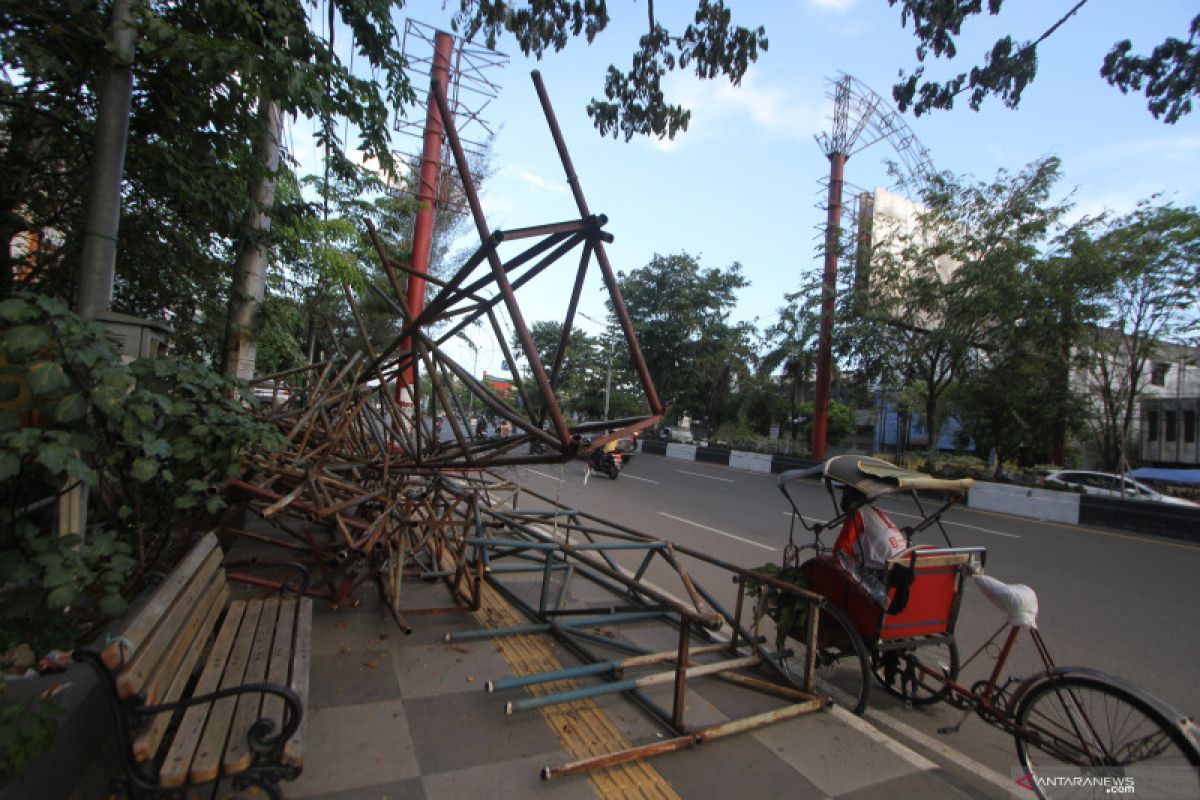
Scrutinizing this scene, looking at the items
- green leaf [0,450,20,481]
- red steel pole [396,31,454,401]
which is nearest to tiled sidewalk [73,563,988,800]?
green leaf [0,450,20,481]

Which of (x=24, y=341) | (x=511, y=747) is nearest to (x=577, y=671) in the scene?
(x=511, y=747)

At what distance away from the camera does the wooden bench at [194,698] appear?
202cm

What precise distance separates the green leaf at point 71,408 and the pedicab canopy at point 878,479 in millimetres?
3959

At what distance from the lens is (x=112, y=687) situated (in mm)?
1991

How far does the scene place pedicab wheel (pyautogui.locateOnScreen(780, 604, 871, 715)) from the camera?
3639 millimetres

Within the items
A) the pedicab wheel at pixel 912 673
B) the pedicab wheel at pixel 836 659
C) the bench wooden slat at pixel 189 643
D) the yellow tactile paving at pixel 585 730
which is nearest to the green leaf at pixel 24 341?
the bench wooden slat at pixel 189 643

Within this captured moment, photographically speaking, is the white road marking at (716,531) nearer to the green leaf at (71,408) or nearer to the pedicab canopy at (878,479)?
the pedicab canopy at (878,479)

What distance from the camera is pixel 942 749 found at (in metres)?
3.45

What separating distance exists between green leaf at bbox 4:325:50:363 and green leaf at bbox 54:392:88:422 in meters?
0.20

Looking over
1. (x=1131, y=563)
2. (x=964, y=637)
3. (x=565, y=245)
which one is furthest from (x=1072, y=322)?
(x=565, y=245)

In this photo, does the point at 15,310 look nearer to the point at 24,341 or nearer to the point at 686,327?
the point at 24,341

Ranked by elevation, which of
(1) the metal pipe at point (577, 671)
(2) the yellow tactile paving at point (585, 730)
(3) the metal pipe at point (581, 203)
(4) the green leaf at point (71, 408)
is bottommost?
(2) the yellow tactile paving at point (585, 730)

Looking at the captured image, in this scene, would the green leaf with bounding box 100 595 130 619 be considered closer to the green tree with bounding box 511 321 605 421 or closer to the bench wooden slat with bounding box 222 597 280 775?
the bench wooden slat with bounding box 222 597 280 775

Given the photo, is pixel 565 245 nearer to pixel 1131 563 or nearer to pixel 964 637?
pixel 964 637
